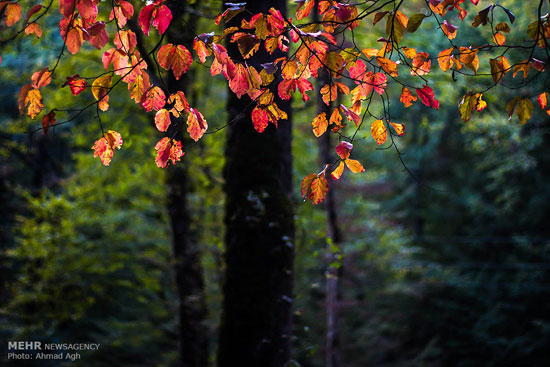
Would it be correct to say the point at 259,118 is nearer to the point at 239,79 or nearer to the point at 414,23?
the point at 239,79

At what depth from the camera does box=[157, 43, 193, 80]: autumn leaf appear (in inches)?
63.1

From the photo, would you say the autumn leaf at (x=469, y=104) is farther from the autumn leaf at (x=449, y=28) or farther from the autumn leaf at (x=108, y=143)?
the autumn leaf at (x=108, y=143)

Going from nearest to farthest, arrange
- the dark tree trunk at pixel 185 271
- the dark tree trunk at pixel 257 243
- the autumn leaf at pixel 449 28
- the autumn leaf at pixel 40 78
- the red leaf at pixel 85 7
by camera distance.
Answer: the red leaf at pixel 85 7
the autumn leaf at pixel 40 78
the autumn leaf at pixel 449 28
the dark tree trunk at pixel 257 243
the dark tree trunk at pixel 185 271

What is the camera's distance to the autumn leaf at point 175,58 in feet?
5.26

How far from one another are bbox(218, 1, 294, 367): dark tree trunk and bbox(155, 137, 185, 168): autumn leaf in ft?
3.48

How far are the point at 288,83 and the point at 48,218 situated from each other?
897 cm

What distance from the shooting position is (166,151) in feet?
5.83

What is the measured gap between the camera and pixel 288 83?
68.5 inches

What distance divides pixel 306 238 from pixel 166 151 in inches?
118

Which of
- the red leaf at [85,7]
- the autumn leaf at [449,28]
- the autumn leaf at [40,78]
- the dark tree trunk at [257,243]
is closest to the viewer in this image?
the red leaf at [85,7]

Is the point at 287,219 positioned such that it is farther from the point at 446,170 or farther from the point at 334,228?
the point at 446,170

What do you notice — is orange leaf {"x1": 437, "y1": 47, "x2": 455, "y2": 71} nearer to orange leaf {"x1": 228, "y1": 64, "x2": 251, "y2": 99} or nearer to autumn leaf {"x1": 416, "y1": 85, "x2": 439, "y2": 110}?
autumn leaf {"x1": 416, "y1": 85, "x2": 439, "y2": 110}

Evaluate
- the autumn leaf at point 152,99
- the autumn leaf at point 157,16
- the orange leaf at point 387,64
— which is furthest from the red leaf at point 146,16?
the orange leaf at point 387,64

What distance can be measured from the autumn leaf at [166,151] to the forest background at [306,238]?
218 cm
